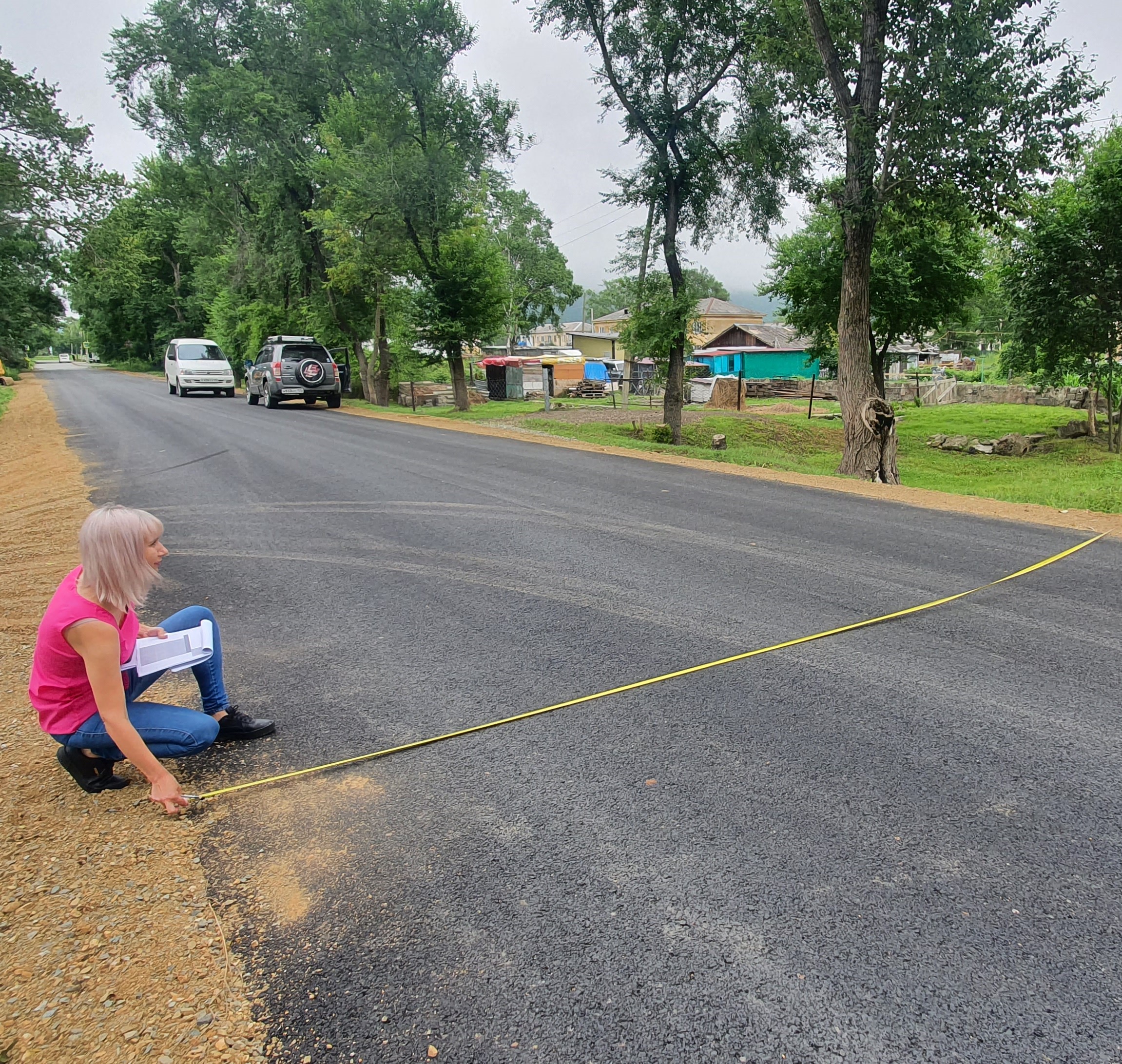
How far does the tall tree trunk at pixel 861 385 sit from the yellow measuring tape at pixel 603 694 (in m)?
8.18

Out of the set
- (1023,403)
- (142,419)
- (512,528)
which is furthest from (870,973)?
(1023,403)

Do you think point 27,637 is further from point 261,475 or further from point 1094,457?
point 1094,457

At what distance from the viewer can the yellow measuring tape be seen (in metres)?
3.06

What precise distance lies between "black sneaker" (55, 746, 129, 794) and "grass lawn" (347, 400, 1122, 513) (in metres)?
10.1

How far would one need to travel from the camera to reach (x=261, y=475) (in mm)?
10273

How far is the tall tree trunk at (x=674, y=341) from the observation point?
18.1m

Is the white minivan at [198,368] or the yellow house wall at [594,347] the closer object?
the white minivan at [198,368]

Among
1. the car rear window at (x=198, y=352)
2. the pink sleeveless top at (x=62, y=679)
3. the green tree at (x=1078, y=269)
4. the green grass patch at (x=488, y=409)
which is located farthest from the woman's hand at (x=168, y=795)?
the car rear window at (x=198, y=352)

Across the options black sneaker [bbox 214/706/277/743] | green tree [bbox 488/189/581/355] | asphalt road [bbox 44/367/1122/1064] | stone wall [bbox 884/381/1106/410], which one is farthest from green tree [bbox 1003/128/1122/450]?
green tree [bbox 488/189/581/355]

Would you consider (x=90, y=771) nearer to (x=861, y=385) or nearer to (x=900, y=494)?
(x=900, y=494)

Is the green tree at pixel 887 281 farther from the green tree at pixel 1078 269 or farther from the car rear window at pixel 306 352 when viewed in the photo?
the car rear window at pixel 306 352

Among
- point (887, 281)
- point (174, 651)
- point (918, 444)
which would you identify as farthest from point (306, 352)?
point (174, 651)

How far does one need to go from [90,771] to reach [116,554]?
0.92 metres

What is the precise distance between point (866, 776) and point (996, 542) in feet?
16.1
